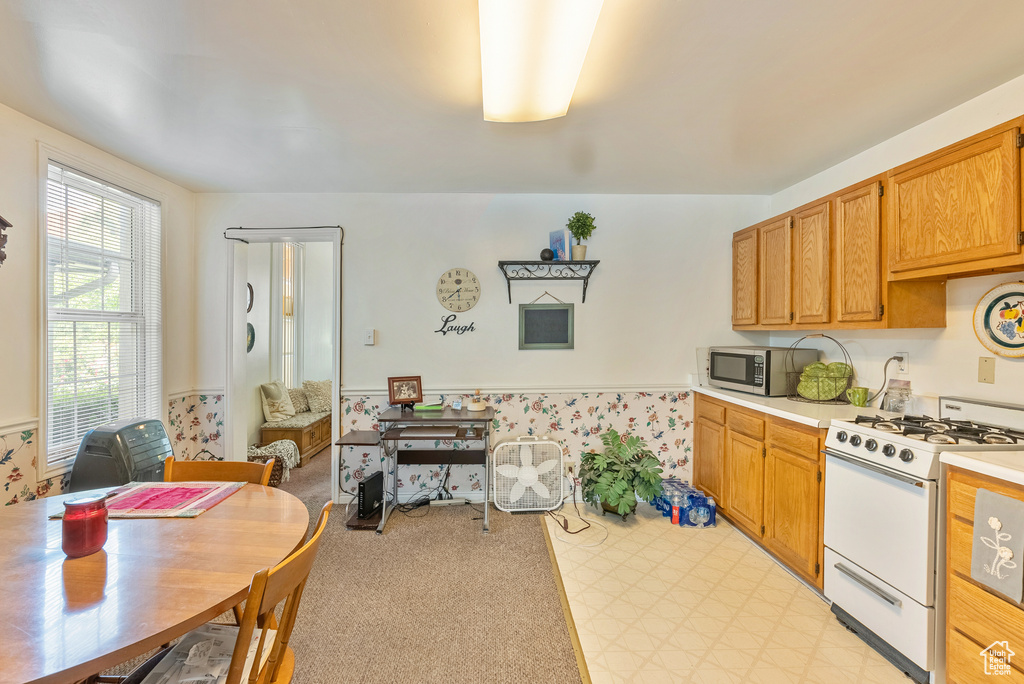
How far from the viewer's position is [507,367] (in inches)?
133

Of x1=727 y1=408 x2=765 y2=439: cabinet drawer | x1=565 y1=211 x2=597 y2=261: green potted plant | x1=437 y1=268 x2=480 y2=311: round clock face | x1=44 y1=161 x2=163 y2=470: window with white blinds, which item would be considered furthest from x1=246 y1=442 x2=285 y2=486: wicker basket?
x1=727 y1=408 x2=765 y2=439: cabinet drawer

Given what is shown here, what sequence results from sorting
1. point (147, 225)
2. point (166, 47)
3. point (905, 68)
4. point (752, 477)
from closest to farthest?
point (166, 47)
point (905, 68)
point (752, 477)
point (147, 225)

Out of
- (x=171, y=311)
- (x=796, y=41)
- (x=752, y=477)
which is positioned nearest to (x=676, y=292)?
(x=752, y=477)

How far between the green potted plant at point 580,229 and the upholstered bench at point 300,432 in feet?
10.9

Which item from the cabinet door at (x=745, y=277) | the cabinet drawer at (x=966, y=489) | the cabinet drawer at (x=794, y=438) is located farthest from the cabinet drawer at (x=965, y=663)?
the cabinet door at (x=745, y=277)

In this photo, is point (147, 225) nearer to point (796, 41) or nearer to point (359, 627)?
point (359, 627)

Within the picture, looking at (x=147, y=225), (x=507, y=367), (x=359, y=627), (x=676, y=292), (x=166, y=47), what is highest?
(x=166, y=47)

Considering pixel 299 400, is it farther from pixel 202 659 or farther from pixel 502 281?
pixel 202 659

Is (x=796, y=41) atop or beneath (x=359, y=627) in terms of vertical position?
atop

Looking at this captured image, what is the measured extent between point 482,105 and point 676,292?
2190 millimetres

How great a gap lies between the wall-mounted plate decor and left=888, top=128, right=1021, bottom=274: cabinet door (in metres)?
0.29

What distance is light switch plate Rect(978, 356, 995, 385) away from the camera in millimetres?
1959

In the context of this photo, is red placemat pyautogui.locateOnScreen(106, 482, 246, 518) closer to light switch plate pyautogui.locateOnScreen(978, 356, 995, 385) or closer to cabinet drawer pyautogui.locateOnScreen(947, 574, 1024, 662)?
cabinet drawer pyautogui.locateOnScreen(947, 574, 1024, 662)

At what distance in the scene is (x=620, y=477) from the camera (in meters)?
2.98
